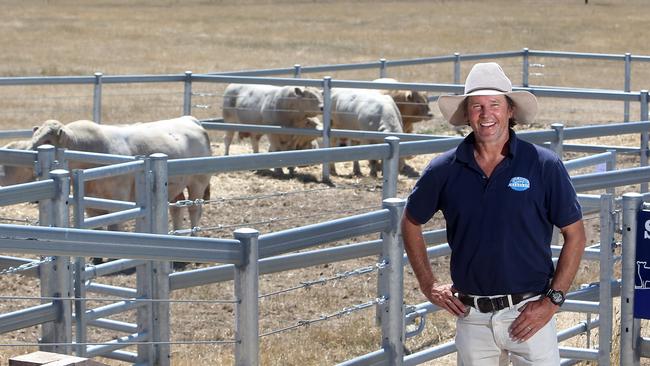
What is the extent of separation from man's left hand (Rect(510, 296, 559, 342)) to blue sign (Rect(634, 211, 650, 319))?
1.19 meters

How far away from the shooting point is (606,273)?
20.3 feet

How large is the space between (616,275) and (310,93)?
9573 mm

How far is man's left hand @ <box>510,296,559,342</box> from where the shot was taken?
4766mm

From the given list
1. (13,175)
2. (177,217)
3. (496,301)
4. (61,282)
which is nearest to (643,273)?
(496,301)

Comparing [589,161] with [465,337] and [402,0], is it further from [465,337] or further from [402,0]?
[402,0]

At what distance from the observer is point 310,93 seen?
1855cm

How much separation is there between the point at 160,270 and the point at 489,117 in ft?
7.11

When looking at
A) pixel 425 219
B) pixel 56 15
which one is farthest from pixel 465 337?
pixel 56 15

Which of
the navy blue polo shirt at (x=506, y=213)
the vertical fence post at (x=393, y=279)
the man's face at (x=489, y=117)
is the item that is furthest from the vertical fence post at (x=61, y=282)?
the man's face at (x=489, y=117)

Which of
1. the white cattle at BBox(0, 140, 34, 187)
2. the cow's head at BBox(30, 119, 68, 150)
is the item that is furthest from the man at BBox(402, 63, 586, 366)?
the cow's head at BBox(30, 119, 68, 150)

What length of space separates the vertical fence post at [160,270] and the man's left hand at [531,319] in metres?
2.13

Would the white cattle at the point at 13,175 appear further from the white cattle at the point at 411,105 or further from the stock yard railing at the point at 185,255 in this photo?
the white cattle at the point at 411,105

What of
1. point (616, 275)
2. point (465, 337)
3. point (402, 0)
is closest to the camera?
point (465, 337)

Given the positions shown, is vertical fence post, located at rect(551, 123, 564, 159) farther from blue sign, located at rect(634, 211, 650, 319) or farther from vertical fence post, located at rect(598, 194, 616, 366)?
blue sign, located at rect(634, 211, 650, 319)
